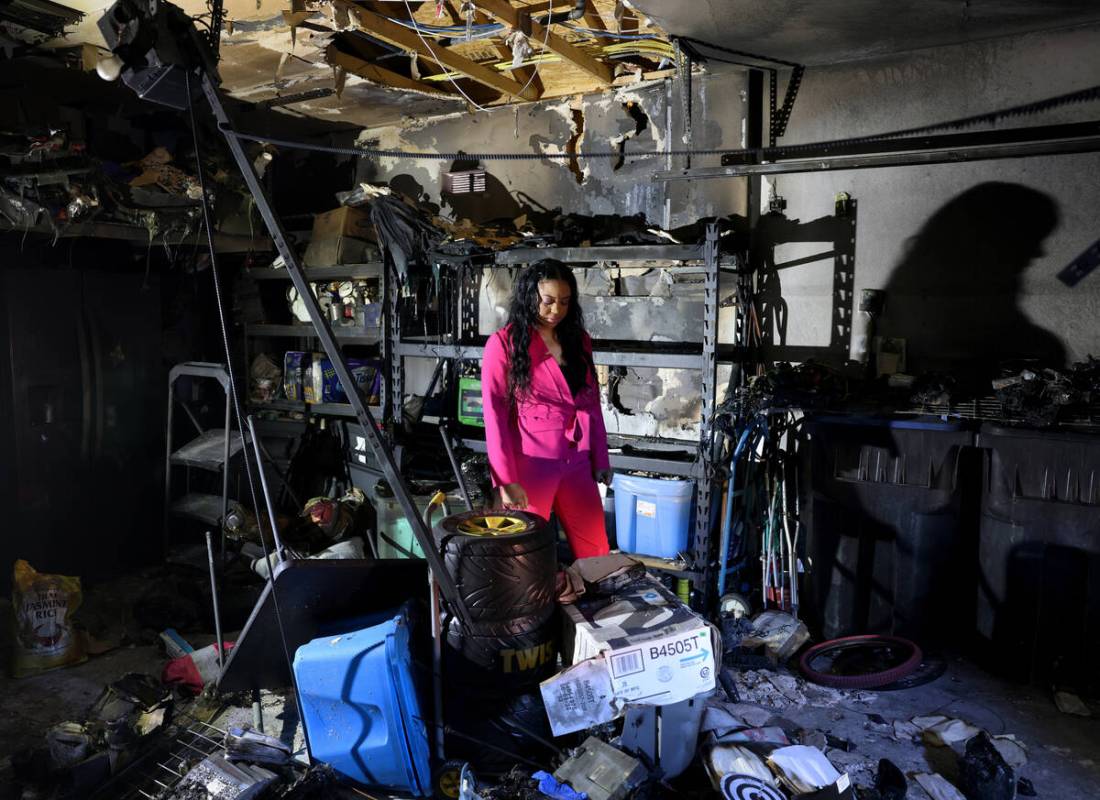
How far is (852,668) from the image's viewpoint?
3.93 meters

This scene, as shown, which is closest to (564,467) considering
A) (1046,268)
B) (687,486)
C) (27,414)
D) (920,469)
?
(687,486)

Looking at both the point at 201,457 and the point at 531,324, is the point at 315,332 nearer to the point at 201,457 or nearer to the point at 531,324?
the point at 201,457

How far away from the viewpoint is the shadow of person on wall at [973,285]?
4.11 metres

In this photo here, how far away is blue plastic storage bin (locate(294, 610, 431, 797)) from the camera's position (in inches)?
100

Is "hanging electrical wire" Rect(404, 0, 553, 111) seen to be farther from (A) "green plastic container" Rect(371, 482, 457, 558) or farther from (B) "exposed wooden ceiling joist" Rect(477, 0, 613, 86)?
(A) "green plastic container" Rect(371, 482, 457, 558)

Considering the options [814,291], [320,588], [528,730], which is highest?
[814,291]

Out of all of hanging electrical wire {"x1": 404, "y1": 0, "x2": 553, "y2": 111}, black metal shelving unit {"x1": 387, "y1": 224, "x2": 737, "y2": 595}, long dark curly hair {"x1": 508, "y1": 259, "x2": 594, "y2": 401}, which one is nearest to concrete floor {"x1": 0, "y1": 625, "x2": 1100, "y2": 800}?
black metal shelving unit {"x1": 387, "y1": 224, "x2": 737, "y2": 595}

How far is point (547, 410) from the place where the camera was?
3.53 meters

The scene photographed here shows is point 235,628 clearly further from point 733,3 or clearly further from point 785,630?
point 733,3

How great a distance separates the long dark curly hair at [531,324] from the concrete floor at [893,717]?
186cm

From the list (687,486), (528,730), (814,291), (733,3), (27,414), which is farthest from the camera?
(27,414)

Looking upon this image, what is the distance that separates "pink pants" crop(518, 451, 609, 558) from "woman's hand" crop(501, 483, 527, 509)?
0.19 metres

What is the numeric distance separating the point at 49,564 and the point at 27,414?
1.06m

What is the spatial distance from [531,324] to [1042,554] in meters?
2.70
